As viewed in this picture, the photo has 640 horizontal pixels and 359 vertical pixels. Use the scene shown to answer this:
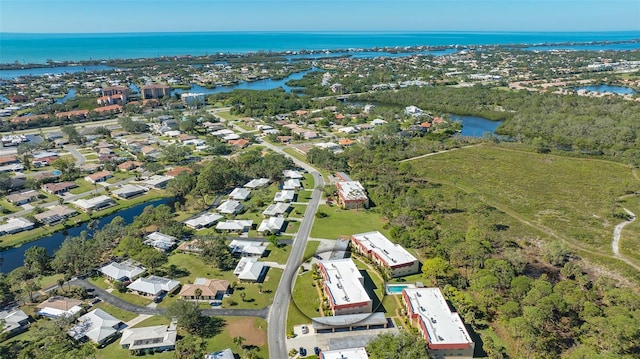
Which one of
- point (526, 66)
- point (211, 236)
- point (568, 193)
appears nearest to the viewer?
point (211, 236)

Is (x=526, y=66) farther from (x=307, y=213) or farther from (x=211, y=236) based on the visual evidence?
(x=211, y=236)

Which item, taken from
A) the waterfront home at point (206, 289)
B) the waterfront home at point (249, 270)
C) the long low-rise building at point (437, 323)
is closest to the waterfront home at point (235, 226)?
the waterfront home at point (249, 270)

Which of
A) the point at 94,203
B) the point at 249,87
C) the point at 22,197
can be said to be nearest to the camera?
the point at 94,203

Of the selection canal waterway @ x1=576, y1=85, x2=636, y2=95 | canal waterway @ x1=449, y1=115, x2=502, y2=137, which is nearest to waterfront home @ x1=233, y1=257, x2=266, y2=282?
canal waterway @ x1=449, y1=115, x2=502, y2=137

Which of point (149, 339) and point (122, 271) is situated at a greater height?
point (122, 271)

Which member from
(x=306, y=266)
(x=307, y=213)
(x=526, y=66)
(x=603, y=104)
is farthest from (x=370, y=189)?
(x=526, y=66)

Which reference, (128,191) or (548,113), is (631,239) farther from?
(128,191)

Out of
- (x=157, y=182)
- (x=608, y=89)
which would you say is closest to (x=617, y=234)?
(x=157, y=182)
